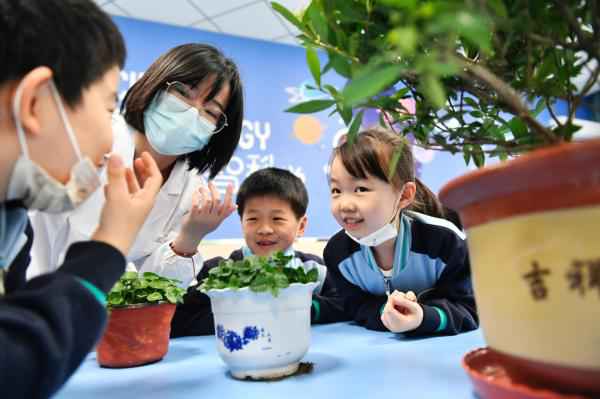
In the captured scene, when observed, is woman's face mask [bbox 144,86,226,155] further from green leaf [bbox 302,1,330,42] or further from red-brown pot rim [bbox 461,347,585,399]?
red-brown pot rim [bbox 461,347,585,399]

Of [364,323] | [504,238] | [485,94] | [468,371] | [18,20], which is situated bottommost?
[364,323]

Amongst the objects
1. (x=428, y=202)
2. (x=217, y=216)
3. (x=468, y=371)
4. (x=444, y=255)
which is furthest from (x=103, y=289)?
(x=428, y=202)

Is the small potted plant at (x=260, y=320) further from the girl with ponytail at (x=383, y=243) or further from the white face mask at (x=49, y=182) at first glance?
the girl with ponytail at (x=383, y=243)

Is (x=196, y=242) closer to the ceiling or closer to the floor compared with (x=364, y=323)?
closer to the ceiling

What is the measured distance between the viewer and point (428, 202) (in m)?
1.37

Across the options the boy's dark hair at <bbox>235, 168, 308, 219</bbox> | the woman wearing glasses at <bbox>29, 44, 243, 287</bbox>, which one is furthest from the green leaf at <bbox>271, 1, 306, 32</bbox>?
the boy's dark hair at <bbox>235, 168, 308, 219</bbox>

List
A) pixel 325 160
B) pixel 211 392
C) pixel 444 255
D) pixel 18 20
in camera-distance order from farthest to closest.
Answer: pixel 325 160, pixel 444 255, pixel 211 392, pixel 18 20

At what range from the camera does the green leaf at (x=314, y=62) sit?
0.43 m

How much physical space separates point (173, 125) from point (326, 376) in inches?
29.6

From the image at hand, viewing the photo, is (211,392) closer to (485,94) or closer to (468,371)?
(468,371)

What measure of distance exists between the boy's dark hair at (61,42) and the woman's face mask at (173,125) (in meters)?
0.58

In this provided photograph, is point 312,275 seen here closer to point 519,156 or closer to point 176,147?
point 519,156

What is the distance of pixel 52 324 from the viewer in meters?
0.37

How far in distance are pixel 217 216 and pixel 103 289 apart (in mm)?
625
